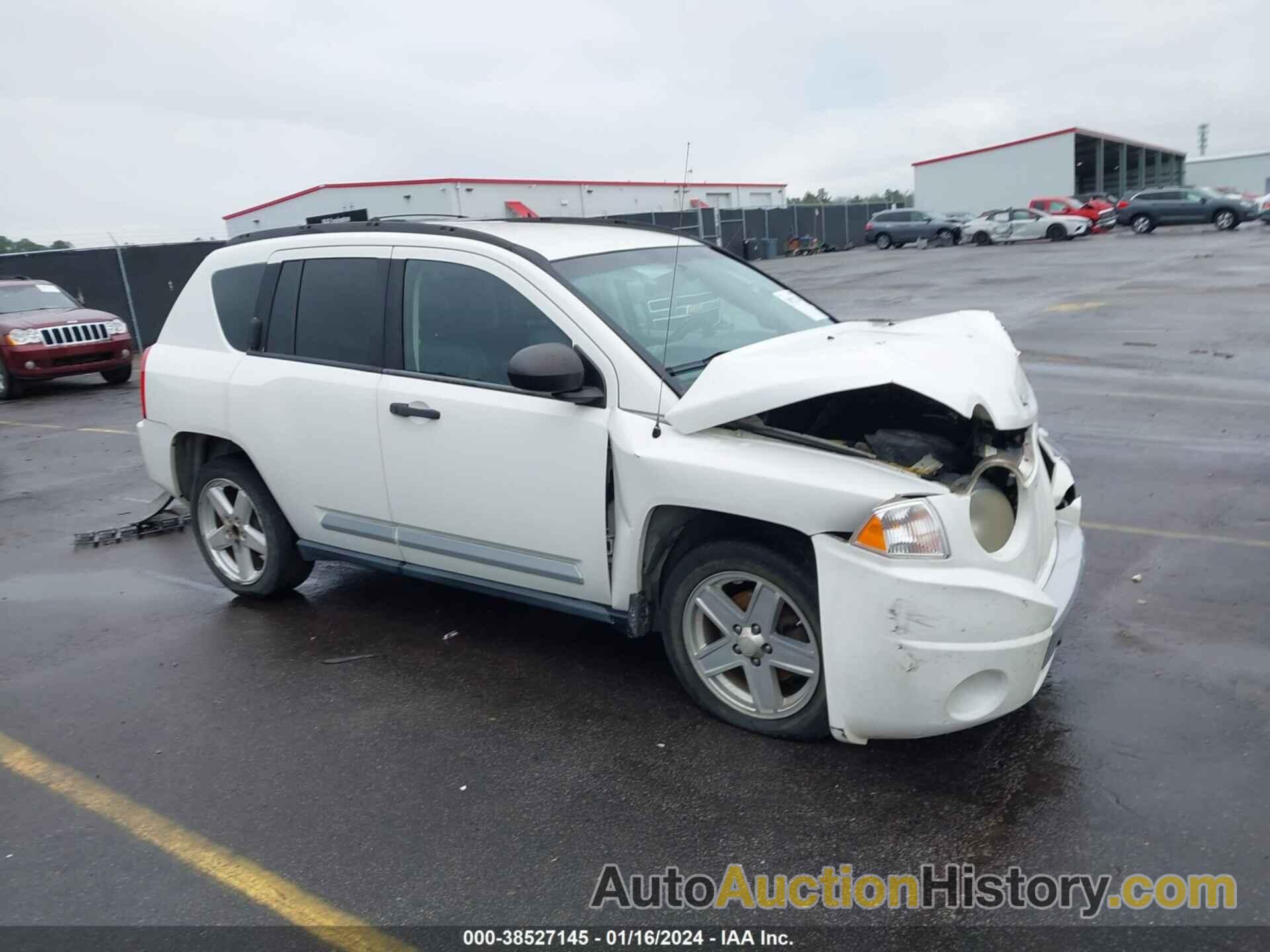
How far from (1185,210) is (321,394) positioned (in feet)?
136

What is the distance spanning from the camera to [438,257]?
4.75 m

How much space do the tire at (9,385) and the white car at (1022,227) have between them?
3376cm

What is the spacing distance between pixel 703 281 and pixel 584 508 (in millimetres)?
1431

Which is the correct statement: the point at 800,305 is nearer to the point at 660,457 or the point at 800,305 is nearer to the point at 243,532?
the point at 660,457

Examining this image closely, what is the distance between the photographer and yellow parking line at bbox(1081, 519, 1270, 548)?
5.68 m

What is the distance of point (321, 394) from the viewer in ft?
16.5

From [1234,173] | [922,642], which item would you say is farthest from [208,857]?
[1234,173]

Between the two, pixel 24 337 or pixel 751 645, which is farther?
pixel 24 337

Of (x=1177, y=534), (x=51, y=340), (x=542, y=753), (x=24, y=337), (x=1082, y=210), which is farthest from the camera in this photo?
(x=1082, y=210)

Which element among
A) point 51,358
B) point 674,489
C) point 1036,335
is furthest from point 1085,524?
point 51,358

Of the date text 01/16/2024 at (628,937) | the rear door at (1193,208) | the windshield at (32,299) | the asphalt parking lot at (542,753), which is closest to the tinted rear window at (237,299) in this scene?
the asphalt parking lot at (542,753)

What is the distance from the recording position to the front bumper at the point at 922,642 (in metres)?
3.38

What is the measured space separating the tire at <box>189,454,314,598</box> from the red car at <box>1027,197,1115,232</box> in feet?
129

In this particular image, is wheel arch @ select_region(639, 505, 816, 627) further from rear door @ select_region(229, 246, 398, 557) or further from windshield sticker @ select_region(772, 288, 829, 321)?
windshield sticker @ select_region(772, 288, 829, 321)
